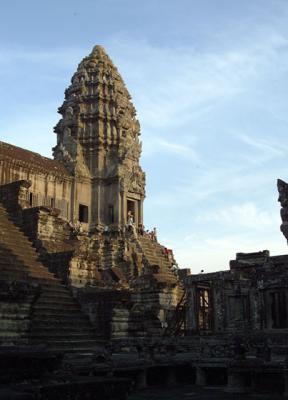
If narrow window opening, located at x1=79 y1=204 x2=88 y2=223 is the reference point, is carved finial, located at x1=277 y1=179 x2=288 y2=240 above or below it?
below

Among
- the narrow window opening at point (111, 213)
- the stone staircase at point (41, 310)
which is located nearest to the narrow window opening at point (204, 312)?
the stone staircase at point (41, 310)

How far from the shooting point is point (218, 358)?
17562 millimetres

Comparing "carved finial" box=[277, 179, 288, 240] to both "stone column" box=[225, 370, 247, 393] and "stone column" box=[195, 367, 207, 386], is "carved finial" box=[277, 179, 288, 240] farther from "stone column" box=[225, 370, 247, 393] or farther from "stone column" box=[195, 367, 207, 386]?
"stone column" box=[225, 370, 247, 393]

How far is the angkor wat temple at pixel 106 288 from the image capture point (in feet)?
49.9

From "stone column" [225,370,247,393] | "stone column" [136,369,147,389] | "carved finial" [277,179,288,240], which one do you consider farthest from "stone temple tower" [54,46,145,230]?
"stone column" [225,370,247,393]

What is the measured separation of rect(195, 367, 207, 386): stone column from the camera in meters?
17.4

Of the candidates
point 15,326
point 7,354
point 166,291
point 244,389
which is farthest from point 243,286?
point 7,354

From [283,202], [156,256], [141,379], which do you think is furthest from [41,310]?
[156,256]

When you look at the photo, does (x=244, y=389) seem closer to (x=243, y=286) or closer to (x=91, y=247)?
(x=243, y=286)

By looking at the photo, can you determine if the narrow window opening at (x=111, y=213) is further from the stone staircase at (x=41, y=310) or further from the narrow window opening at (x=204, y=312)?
the stone staircase at (x=41, y=310)

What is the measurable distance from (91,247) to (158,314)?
22.7 ft

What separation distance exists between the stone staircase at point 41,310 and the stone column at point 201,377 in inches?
140

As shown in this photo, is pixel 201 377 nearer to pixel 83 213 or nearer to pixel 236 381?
pixel 236 381

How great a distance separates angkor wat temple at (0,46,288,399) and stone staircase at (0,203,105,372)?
5 cm
